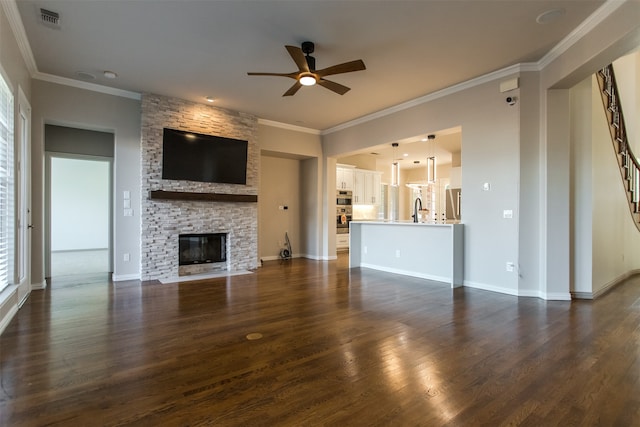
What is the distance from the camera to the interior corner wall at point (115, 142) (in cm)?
488

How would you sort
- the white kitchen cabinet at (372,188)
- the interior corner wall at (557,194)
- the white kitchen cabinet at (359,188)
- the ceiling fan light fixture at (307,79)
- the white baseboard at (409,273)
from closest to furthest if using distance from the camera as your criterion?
the ceiling fan light fixture at (307,79), the interior corner wall at (557,194), the white baseboard at (409,273), the white kitchen cabinet at (359,188), the white kitchen cabinet at (372,188)

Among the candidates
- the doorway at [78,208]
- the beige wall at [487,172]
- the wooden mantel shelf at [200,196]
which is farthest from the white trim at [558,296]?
the doorway at [78,208]

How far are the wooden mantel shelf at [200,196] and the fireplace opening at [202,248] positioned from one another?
0.75 metres

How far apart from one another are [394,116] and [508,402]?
534 centimetres

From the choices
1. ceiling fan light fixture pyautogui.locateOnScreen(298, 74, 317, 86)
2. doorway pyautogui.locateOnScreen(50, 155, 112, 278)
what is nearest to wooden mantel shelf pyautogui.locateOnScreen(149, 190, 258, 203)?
ceiling fan light fixture pyautogui.locateOnScreen(298, 74, 317, 86)

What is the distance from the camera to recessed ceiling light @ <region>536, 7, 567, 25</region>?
10.6ft

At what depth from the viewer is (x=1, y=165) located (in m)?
3.41

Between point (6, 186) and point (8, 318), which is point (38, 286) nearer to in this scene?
point (8, 318)

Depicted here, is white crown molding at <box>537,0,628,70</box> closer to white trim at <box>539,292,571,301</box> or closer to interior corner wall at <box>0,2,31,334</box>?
white trim at <box>539,292,571,301</box>

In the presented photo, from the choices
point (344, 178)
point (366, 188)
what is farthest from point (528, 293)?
point (366, 188)

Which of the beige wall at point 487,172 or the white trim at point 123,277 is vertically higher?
the beige wall at point 487,172

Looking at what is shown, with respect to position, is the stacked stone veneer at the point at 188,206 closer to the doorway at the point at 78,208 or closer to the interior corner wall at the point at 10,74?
the interior corner wall at the point at 10,74

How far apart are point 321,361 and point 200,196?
4366 millimetres

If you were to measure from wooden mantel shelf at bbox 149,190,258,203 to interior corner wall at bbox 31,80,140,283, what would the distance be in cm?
41
